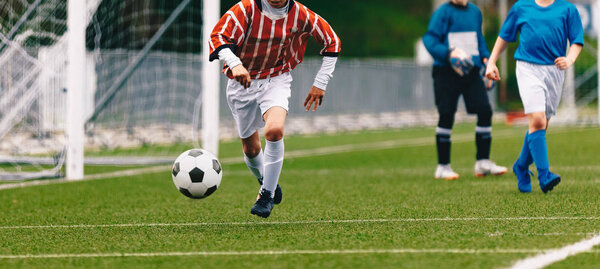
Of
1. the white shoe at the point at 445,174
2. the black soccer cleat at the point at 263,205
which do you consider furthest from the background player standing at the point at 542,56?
the black soccer cleat at the point at 263,205

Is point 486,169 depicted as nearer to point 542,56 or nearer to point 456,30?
point 456,30

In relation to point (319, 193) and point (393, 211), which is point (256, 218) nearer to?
point (393, 211)

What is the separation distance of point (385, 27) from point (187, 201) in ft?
151

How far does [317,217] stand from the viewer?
6438 millimetres

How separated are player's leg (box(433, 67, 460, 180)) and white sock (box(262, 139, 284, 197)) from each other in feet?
11.6

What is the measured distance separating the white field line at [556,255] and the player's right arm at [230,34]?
226 cm

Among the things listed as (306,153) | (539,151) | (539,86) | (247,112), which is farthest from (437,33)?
(306,153)

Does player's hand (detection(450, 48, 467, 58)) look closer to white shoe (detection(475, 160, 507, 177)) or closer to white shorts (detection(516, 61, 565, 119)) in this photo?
white shoe (detection(475, 160, 507, 177))

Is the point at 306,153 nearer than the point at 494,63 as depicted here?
No

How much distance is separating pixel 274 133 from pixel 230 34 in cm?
72

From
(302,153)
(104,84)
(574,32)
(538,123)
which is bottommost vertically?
(302,153)

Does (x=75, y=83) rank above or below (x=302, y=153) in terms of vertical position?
above

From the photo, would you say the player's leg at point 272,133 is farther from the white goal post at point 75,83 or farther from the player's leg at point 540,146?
the white goal post at point 75,83

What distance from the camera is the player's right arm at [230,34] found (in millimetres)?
6035
